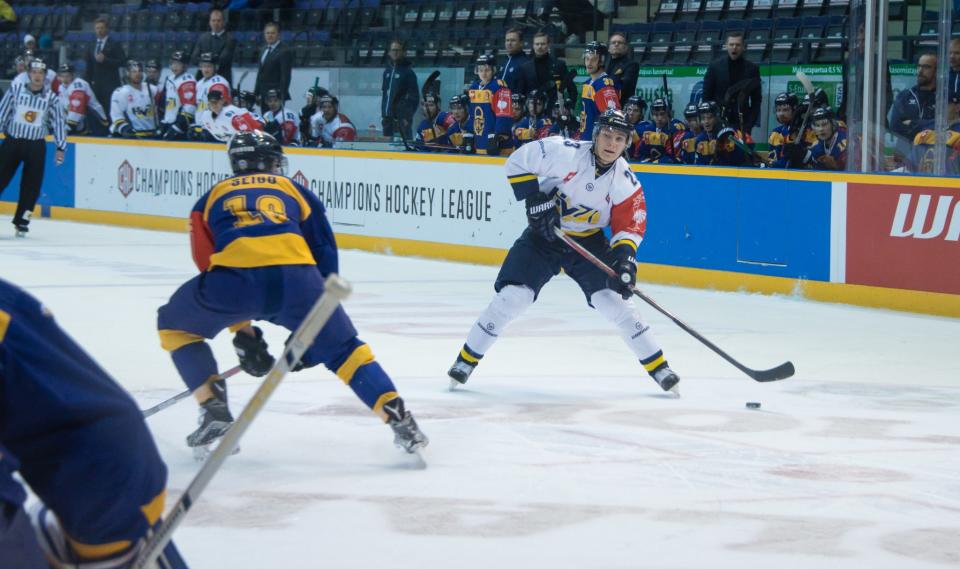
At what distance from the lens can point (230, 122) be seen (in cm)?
1272

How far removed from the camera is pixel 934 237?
834 centimetres

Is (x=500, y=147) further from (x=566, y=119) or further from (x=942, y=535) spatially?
(x=942, y=535)

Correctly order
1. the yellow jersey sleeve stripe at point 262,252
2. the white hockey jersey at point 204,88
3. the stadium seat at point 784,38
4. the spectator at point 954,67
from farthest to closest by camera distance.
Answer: the white hockey jersey at point 204,88 → the stadium seat at point 784,38 → the spectator at point 954,67 → the yellow jersey sleeve stripe at point 262,252

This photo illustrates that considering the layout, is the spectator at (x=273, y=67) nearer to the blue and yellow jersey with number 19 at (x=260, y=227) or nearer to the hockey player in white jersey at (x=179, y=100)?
the hockey player in white jersey at (x=179, y=100)

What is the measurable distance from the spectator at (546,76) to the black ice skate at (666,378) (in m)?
5.56

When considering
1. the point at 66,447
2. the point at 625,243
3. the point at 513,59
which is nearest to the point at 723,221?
the point at 513,59

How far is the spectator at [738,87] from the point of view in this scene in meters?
9.92

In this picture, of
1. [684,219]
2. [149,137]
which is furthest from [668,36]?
[149,137]

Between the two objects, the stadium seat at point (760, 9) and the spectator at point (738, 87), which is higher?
the stadium seat at point (760, 9)

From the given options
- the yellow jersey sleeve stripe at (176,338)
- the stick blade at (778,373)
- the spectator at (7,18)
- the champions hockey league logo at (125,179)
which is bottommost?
the stick blade at (778,373)

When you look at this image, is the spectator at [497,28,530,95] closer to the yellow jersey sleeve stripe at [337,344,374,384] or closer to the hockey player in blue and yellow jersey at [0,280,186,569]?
the yellow jersey sleeve stripe at [337,344,374,384]

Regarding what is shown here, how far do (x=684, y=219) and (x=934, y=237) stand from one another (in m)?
1.81

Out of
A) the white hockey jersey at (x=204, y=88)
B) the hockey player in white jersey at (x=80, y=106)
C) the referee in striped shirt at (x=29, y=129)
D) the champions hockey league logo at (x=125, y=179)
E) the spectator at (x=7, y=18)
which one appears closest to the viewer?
the referee in striped shirt at (x=29, y=129)

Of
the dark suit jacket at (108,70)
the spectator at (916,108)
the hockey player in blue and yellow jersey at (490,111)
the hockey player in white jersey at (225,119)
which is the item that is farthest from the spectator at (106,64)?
the spectator at (916,108)
